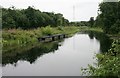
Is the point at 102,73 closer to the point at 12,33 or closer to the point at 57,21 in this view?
the point at 12,33

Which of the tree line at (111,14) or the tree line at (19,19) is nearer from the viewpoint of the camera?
the tree line at (19,19)

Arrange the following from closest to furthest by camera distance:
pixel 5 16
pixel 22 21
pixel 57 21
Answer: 1. pixel 5 16
2. pixel 22 21
3. pixel 57 21

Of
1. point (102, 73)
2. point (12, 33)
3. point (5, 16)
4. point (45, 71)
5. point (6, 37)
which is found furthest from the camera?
point (5, 16)

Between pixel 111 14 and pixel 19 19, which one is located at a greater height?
pixel 111 14

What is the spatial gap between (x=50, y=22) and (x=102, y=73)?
5151 centimetres

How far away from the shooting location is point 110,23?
43906 millimetres

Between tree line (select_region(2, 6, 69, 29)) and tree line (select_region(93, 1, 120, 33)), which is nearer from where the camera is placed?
tree line (select_region(2, 6, 69, 29))

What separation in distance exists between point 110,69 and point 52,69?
7.13 meters

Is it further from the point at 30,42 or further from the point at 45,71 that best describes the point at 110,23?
the point at 45,71

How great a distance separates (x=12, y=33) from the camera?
26.5m

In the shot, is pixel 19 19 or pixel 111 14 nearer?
pixel 19 19

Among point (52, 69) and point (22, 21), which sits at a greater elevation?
point (22, 21)

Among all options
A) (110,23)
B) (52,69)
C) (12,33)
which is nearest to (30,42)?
(12,33)

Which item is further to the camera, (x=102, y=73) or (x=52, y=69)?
(x=52, y=69)
